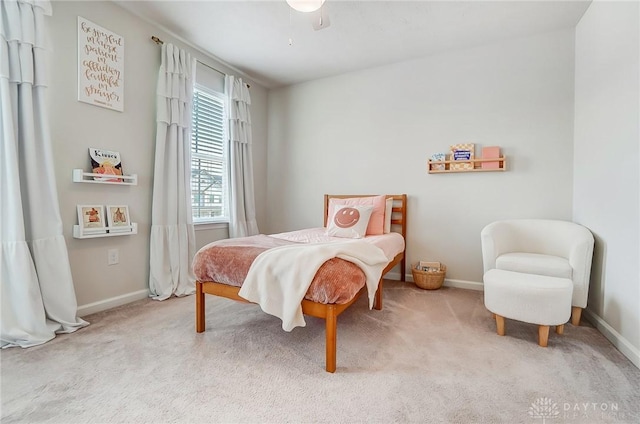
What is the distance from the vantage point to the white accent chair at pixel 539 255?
76.3 inches

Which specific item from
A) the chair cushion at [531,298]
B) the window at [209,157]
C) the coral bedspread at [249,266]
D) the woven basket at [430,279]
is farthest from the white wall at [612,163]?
the window at [209,157]

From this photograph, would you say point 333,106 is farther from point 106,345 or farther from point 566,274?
point 106,345

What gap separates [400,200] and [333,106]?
1.55 m

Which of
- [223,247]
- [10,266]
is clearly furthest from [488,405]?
[10,266]

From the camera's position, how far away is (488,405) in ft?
4.24

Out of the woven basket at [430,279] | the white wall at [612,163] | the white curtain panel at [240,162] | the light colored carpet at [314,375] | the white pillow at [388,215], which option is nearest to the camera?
the light colored carpet at [314,375]

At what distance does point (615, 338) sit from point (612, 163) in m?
1.16

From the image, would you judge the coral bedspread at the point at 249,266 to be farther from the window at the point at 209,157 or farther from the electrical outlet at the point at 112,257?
the window at the point at 209,157

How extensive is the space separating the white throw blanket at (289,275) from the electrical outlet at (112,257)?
57.5 inches

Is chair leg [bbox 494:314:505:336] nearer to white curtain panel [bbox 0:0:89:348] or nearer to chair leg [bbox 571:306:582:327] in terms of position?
chair leg [bbox 571:306:582:327]

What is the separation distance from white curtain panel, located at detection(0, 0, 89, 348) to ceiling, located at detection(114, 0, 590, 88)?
90 cm

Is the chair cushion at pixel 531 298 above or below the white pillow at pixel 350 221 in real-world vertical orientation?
below

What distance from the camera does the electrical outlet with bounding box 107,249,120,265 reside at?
2.44m

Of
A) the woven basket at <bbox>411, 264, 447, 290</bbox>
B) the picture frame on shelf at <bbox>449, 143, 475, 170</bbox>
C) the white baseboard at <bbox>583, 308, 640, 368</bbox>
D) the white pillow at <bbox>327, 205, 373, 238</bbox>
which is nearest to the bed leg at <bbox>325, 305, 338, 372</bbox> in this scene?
the white pillow at <bbox>327, 205, 373, 238</bbox>
